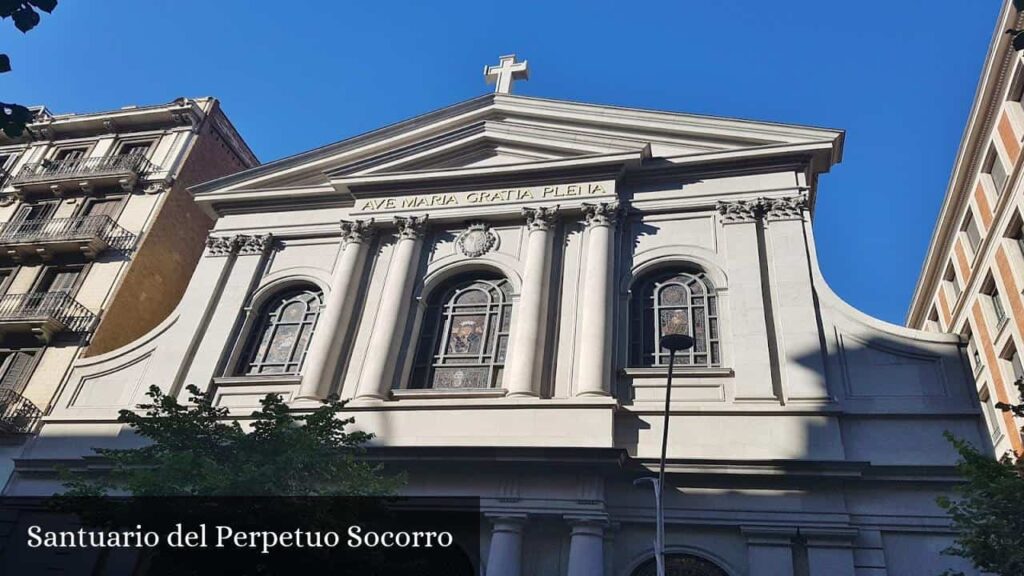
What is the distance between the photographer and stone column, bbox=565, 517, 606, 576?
1080 cm

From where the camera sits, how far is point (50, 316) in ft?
57.5

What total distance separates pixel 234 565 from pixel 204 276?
9.67 metres

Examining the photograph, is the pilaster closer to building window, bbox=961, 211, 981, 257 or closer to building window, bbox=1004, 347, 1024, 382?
building window, bbox=1004, 347, 1024, 382

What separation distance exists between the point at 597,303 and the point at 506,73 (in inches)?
346

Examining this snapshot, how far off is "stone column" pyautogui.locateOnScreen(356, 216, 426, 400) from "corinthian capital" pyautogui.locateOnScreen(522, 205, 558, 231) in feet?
8.69

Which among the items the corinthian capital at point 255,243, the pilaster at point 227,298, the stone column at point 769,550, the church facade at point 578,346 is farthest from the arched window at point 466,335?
the stone column at point 769,550

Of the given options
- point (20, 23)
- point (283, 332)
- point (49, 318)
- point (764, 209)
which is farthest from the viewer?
point (49, 318)

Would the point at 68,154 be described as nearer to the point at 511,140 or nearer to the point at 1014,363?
the point at 511,140

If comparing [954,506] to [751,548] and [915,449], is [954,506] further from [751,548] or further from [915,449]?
[751,548]

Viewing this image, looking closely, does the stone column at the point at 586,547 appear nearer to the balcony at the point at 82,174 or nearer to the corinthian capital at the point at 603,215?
the corinthian capital at the point at 603,215

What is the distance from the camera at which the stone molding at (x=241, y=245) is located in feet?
58.3

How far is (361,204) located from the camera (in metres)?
17.6

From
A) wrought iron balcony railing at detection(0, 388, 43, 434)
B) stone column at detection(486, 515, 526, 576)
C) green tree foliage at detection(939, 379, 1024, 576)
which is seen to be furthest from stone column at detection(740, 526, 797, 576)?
wrought iron balcony railing at detection(0, 388, 43, 434)

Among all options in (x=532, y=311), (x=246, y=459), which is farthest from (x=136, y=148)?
(x=246, y=459)
